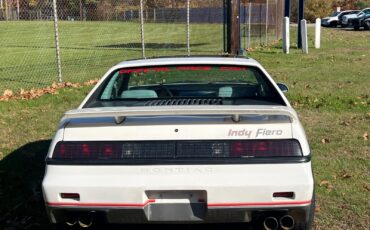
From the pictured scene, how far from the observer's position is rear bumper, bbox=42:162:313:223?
128 inches

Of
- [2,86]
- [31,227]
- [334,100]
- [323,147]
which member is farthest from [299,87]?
[31,227]

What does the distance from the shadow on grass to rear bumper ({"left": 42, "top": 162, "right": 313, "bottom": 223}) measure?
1192mm

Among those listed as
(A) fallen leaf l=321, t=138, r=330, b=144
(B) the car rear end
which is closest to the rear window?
(B) the car rear end

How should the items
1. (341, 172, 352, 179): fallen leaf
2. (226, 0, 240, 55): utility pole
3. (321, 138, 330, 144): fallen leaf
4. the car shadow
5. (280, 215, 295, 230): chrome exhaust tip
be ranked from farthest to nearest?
(226, 0, 240, 55): utility pole → (321, 138, 330, 144): fallen leaf → (341, 172, 352, 179): fallen leaf → the car shadow → (280, 215, 295, 230): chrome exhaust tip

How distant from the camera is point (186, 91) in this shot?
5125 mm

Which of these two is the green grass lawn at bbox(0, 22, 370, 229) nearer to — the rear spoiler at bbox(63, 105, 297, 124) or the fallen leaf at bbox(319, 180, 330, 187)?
the fallen leaf at bbox(319, 180, 330, 187)

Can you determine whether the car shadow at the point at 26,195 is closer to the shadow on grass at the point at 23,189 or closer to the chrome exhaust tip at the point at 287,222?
the shadow on grass at the point at 23,189

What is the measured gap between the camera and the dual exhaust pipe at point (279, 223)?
3375mm

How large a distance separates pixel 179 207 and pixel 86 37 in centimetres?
2738

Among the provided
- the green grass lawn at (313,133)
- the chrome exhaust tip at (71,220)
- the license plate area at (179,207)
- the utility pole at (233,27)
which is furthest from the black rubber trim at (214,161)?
the utility pole at (233,27)

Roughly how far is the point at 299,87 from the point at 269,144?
833 cm

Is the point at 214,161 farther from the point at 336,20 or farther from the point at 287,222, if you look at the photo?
the point at 336,20

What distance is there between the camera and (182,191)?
Result: 129 inches

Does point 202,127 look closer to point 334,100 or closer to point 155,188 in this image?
point 155,188
